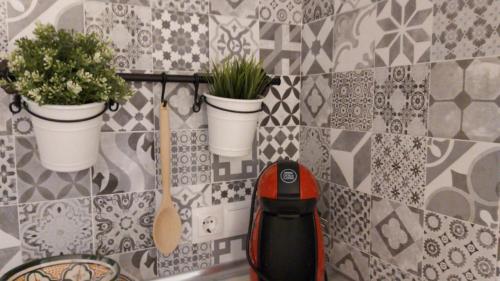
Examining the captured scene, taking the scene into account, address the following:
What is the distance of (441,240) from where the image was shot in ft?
2.58

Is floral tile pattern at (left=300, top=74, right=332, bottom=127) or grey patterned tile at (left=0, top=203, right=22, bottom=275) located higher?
floral tile pattern at (left=300, top=74, right=332, bottom=127)

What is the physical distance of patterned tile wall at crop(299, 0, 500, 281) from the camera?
71 cm

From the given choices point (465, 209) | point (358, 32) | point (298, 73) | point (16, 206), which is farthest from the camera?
point (298, 73)

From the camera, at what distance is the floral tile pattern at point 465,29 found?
686 mm

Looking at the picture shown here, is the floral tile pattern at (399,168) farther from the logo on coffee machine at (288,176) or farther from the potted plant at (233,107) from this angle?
the potted plant at (233,107)

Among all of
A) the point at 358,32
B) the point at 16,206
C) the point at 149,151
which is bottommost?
the point at 16,206

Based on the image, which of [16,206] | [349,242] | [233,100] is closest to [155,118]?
[233,100]

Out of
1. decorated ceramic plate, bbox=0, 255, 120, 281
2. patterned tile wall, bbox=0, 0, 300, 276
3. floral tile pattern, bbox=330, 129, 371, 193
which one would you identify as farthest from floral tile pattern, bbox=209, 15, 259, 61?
decorated ceramic plate, bbox=0, 255, 120, 281

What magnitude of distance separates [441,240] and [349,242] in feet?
0.88

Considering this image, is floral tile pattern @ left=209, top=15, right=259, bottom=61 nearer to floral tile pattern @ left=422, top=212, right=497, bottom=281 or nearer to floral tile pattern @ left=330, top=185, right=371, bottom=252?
floral tile pattern @ left=330, top=185, right=371, bottom=252

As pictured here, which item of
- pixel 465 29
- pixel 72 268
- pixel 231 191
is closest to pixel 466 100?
pixel 465 29

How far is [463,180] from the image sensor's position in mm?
A: 743

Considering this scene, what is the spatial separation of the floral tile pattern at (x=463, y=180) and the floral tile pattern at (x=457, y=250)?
0.02 m

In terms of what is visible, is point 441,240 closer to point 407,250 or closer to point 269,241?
point 407,250
